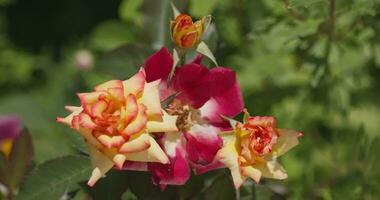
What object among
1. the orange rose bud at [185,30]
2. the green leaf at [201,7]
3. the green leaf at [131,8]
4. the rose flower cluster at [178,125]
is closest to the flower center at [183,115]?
the rose flower cluster at [178,125]

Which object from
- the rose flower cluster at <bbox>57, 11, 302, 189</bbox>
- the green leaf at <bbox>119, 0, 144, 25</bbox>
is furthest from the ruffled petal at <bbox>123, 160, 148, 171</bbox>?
the green leaf at <bbox>119, 0, 144, 25</bbox>

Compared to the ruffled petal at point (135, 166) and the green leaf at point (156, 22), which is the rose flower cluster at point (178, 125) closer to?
the ruffled petal at point (135, 166)

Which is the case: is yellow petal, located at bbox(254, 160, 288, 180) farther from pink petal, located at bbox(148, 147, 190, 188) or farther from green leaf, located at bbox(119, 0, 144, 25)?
green leaf, located at bbox(119, 0, 144, 25)

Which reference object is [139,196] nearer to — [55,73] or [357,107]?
[357,107]

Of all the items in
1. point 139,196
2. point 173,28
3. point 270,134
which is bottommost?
point 139,196

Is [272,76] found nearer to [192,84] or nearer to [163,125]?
[192,84]

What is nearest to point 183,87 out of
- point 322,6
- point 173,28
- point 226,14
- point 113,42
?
point 173,28
